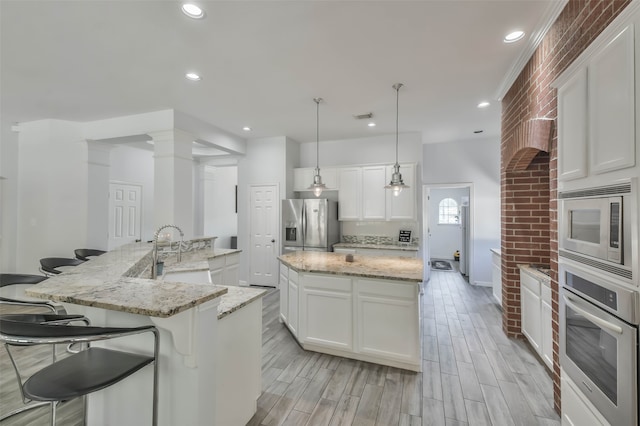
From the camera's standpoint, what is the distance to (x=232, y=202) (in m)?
7.93

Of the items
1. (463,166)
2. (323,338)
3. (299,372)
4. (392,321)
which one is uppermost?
Result: (463,166)

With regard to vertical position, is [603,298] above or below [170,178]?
below

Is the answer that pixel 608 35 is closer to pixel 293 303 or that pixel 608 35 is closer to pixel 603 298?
pixel 603 298

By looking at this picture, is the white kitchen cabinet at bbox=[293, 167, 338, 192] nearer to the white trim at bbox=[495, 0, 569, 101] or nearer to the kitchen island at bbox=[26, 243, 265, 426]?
the white trim at bbox=[495, 0, 569, 101]

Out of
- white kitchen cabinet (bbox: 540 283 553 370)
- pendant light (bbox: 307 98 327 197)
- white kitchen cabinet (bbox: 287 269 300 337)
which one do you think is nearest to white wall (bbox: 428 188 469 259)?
pendant light (bbox: 307 98 327 197)

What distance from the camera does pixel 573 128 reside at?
59.7 inches

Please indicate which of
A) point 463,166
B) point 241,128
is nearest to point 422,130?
point 463,166

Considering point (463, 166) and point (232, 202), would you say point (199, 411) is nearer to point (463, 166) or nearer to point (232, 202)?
point (463, 166)

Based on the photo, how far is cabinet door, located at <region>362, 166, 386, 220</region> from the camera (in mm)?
4844

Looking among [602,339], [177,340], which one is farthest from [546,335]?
[177,340]

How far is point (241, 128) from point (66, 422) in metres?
4.07

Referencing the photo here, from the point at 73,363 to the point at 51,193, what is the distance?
4353 millimetres

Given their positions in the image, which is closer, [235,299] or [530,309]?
[235,299]

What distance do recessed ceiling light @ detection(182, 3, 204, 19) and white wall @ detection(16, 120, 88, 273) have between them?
3.68 meters
